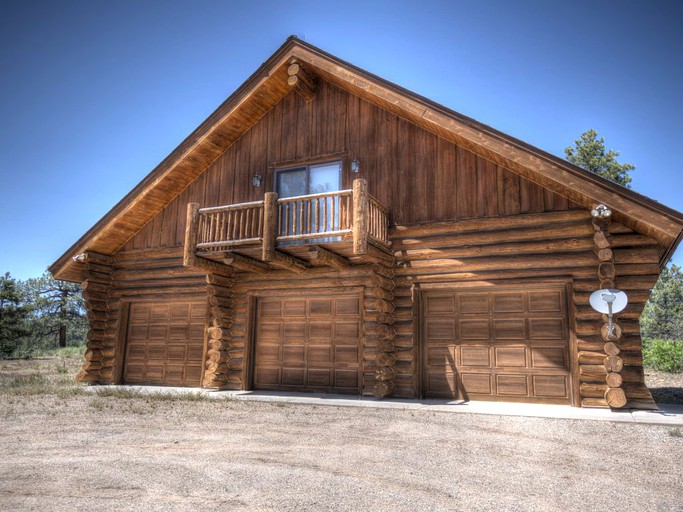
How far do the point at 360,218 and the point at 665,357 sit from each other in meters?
A: 14.6

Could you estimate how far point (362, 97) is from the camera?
13.6 metres

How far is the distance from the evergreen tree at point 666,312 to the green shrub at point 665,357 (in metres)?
18.3

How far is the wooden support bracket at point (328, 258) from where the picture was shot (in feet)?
36.7

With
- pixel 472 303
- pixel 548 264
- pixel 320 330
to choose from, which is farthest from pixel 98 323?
pixel 548 264

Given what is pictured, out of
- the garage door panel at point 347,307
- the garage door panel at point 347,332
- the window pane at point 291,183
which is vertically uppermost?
the window pane at point 291,183

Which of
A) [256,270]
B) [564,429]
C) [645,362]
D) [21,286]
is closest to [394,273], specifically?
[256,270]

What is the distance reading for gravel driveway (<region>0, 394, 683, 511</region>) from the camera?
468 centimetres

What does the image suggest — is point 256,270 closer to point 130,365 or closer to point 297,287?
point 297,287

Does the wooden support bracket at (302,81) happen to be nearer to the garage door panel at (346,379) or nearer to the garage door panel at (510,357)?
the garage door panel at (346,379)

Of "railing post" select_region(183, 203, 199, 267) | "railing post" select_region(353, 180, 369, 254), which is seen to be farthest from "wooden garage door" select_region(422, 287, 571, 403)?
"railing post" select_region(183, 203, 199, 267)

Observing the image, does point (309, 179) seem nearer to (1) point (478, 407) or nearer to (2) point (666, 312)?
(1) point (478, 407)

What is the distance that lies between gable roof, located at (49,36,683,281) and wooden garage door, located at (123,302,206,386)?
107 inches

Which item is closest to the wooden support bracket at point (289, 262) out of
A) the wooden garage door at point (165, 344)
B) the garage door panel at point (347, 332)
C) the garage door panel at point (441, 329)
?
the garage door panel at point (347, 332)

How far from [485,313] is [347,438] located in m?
5.59
